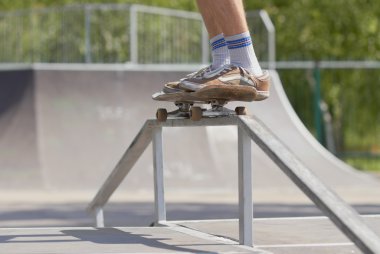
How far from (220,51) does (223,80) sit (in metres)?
0.33

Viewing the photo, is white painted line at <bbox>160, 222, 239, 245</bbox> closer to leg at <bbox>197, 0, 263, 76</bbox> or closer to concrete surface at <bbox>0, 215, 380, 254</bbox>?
concrete surface at <bbox>0, 215, 380, 254</bbox>

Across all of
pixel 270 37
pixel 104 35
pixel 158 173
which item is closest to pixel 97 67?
pixel 104 35

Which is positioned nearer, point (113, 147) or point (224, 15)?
point (224, 15)

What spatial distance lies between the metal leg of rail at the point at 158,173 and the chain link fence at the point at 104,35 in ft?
32.4

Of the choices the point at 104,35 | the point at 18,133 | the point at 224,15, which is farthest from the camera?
the point at 104,35

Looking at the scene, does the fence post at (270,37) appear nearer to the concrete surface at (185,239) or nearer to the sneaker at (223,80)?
the concrete surface at (185,239)

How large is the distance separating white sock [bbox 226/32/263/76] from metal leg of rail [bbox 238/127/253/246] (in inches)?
23.3

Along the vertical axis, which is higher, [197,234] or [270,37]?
[270,37]

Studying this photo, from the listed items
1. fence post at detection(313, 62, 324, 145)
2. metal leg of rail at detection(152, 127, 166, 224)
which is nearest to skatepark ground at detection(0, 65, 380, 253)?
fence post at detection(313, 62, 324, 145)

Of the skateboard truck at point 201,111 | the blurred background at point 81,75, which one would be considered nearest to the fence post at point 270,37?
the blurred background at point 81,75

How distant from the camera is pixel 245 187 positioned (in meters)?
4.81

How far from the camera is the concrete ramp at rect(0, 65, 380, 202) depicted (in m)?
14.5

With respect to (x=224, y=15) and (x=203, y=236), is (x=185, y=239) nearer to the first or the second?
(x=203, y=236)

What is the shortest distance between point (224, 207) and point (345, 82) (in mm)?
12101
